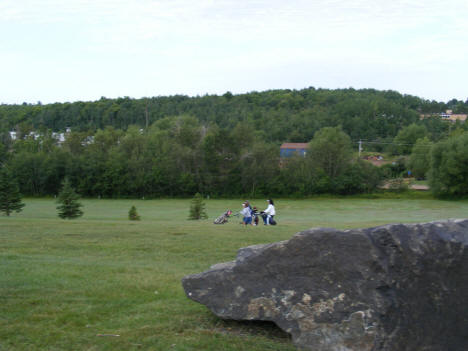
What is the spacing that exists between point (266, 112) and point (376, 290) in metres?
130

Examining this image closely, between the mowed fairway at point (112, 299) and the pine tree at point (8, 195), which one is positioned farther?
the pine tree at point (8, 195)

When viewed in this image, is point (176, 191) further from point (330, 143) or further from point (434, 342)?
point (434, 342)

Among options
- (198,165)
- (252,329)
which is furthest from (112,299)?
(198,165)

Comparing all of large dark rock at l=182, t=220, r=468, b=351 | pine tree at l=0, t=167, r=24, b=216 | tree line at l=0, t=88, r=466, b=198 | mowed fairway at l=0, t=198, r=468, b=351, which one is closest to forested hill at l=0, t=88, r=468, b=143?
tree line at l=0, t=88, r=466, b=198

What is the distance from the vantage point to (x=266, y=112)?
134 m

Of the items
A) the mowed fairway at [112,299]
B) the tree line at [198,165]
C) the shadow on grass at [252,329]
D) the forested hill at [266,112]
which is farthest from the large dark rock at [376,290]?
the forested hill at [266,112]

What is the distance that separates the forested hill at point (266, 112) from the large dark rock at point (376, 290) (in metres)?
107

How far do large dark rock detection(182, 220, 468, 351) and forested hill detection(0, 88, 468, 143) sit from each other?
352ft

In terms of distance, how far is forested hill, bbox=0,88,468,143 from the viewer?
397ft

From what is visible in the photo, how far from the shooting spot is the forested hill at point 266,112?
397 feet

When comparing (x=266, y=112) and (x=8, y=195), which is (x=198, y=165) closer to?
(x=8, y=195)

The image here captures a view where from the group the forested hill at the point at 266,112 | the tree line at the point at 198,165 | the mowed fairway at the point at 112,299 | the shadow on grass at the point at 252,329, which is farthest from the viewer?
the forested hill at the point at 266,112

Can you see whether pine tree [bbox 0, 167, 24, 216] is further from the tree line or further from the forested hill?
the forested hill

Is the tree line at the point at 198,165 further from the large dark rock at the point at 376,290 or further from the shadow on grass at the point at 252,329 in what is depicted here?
the large dark rock at the point at 376,290
